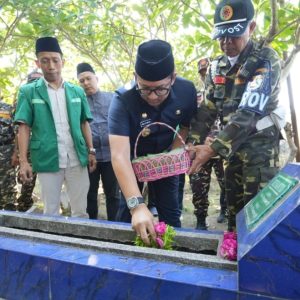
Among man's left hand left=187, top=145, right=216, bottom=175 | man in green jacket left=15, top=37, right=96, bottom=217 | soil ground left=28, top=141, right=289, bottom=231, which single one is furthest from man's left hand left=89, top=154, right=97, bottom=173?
man's left hand left=187, top=145, right=216, bottom=175

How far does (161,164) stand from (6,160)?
277 cm

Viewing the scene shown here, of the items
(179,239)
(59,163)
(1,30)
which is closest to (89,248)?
(179,239)

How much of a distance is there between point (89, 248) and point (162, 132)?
96 centimetres

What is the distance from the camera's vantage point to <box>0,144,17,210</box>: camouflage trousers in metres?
4.12

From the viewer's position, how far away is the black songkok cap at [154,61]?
1772mm

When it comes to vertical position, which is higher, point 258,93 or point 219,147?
point 258,93

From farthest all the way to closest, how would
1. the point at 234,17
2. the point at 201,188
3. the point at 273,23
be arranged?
1. the point at 201,188
2. the point at 273,23
3. the point at 234,17

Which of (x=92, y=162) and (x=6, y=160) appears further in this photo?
(x=6, y=160)

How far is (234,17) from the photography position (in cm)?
196

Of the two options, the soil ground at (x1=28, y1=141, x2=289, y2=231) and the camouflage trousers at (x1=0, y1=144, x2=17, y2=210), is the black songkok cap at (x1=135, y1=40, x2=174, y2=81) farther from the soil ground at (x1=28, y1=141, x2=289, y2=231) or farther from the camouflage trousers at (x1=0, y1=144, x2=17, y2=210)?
the camouflage trousers at (x1=0, y1=144, x2=17, y2=210)

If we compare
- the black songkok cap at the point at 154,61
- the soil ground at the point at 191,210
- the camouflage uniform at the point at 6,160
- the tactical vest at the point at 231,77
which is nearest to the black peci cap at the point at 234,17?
the tactical vest at the point at 231,77

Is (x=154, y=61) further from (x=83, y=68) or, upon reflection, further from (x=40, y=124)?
(x=83, y=68)

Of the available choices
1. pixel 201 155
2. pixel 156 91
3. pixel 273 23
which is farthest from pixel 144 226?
pixel 273 23

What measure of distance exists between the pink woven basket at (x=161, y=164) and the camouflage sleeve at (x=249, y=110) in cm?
21
